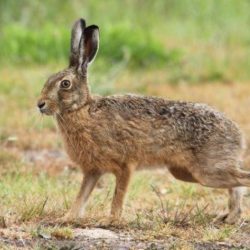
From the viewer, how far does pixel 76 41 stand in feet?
22.5

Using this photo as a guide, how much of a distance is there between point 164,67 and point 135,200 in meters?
6.41

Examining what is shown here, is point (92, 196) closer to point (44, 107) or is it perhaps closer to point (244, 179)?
point (44, 107)

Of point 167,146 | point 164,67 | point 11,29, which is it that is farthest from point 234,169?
point 11,29

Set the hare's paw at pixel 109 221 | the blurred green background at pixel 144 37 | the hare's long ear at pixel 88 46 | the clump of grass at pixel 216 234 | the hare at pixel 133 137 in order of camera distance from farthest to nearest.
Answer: the blurred green background at pixel 144 37, the hare's long ear at pixel 88 46, the hare at pixel 133 137, the hare's paw at pixel 109 221, the clump of grass at pixel 216 234

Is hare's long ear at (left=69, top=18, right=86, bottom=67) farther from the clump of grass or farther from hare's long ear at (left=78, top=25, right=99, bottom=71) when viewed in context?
the clump of grass

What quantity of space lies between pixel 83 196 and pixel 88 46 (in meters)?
1.03

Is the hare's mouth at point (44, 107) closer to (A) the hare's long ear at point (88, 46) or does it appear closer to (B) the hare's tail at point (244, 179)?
(A) the hare's long ear at point (88, 46)

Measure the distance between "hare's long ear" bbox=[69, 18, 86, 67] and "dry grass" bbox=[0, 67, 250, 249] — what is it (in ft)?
3.08

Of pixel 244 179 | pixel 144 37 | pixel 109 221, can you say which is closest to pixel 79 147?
pixel 109 221

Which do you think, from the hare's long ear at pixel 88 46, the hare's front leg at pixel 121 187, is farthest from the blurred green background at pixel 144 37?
the hare's front leg at pixel 121 187

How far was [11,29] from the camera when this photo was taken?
46.4ft

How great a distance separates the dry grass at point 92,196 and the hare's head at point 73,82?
2.06 feet

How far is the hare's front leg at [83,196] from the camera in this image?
6387 mm

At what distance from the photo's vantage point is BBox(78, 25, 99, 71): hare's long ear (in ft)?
22.1
